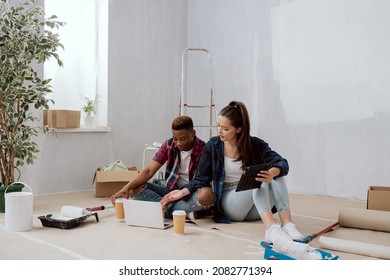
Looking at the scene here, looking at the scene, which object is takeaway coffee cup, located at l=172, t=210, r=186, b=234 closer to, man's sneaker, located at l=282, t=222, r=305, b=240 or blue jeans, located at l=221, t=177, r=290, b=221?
blue jeans, located at l=221, t=177, r=290, b=221

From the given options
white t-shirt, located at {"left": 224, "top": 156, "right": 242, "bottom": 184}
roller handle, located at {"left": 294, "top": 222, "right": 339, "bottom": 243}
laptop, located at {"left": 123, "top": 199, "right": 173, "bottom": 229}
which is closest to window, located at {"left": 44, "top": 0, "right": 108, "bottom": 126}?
laptop, located at {"left": 123, "top": 199, "right": 173, "bottom": 229}

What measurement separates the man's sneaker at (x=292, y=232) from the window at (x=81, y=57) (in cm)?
262

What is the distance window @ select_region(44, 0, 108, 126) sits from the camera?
4258mm

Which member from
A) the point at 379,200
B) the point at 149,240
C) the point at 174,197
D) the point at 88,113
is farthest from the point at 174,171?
the point at 88,113

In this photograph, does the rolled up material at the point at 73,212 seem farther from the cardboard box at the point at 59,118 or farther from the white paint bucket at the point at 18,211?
the cardboard box at the point at 59,118

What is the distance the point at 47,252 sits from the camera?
2.17 m

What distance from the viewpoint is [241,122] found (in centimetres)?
264

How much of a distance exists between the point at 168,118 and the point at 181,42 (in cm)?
93

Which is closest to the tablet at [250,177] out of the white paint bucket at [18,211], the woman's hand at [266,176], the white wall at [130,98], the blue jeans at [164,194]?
the woman's hand at [266,176]

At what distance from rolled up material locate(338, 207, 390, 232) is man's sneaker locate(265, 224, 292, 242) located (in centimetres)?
69

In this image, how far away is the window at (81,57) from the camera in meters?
4.26

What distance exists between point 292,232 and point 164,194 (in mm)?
985
